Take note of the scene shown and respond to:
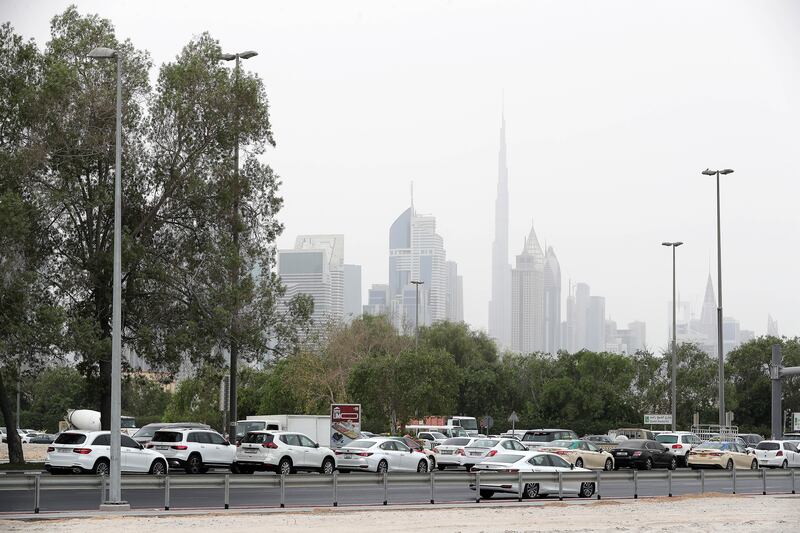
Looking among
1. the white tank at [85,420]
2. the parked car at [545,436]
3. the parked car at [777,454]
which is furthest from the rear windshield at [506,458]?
the white tank at [85,420]

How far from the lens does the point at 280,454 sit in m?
39.2

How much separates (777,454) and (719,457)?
18.8ft

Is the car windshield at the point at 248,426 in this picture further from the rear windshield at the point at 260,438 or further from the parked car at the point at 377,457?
the rear windshield at the point at 260,438

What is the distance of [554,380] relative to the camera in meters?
89.9

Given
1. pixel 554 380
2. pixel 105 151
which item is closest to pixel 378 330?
pixel 554 380

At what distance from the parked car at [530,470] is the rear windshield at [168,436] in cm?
1127

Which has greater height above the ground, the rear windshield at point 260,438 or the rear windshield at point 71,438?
the rear windshield at point 71,438

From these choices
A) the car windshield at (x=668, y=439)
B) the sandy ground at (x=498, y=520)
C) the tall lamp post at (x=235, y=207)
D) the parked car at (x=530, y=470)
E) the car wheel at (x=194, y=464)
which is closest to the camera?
the sandy ground at (x=498, y=520)

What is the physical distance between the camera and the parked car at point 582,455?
4550 centimetres

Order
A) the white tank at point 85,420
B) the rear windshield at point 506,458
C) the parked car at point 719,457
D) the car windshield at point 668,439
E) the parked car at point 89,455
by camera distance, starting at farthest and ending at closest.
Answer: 1. the white tank at point 85,420
2. the car windshield at point 668,439
3. the parked car at point 719,457
4. the parked car at point 89,455
5. the rear windshield at point 506,458

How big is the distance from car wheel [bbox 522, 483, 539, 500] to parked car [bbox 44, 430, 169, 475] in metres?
12.1

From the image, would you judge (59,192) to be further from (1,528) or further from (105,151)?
(1,528)

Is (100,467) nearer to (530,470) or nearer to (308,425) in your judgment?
(530,470)

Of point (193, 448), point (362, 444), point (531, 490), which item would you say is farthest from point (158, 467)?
point (531, 490)
